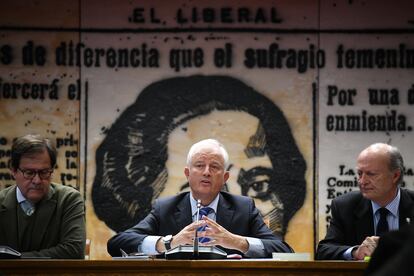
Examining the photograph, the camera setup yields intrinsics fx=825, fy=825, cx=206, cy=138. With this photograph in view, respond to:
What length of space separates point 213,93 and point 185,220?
1635 mm

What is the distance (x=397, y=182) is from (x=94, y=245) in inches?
92.6

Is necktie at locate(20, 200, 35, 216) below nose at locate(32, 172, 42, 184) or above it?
below

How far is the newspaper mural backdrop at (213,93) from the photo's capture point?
243 inches

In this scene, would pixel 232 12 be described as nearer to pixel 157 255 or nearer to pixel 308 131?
pixel 308 131

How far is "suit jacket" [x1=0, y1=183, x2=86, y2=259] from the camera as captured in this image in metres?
4.54

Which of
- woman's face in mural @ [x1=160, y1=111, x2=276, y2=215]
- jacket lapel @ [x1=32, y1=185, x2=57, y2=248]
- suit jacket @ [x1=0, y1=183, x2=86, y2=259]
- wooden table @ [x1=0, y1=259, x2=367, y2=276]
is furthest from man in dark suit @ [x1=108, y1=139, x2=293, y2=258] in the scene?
woman's face in mural @ [x1=160, y1=111, x2=276, y2=215]

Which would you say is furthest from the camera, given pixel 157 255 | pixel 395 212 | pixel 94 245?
pixel 94 245

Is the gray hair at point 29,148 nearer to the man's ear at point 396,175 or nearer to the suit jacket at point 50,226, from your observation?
the suit jacket at point 50,226

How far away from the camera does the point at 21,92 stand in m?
6.22

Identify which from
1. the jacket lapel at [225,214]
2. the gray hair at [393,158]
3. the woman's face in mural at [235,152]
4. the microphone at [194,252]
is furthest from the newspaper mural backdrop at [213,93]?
the microphone at [194,252]

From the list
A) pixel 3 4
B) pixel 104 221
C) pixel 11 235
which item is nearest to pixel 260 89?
pixel 104 221

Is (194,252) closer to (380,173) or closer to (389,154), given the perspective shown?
(380,173)

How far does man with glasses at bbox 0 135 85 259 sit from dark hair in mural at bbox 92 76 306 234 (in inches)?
57.1

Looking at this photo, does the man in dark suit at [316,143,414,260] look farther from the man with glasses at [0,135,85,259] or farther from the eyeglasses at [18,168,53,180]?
the eyeglasses at [18,168,53,180]
